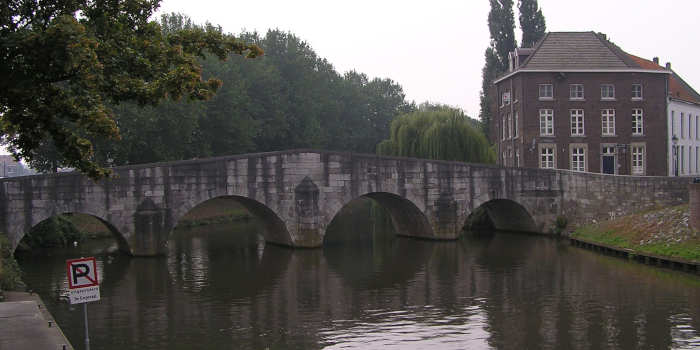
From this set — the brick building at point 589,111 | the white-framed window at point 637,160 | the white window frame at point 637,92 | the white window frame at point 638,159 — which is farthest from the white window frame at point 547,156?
the white window frame at point 637,92

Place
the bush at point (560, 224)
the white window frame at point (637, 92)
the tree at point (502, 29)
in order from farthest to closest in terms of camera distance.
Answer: the tree at point (502, 29), the white window frame at point (637, 92), the bush at point (560, 224)

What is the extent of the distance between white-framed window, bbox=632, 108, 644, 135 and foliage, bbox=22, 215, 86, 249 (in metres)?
32.0

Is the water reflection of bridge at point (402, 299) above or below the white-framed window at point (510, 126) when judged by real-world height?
below

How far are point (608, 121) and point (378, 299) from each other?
2695 centimetres

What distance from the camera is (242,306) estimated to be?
20094 mm

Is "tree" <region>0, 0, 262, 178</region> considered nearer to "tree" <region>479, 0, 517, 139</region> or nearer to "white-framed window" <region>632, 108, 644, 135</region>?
"white-framed window" <region>632, 108, 644, 135</region>

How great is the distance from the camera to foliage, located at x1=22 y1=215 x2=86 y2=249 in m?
31.1

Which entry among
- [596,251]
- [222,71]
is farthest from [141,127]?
[596,251]

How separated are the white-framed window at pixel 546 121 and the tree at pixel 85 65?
106 feet

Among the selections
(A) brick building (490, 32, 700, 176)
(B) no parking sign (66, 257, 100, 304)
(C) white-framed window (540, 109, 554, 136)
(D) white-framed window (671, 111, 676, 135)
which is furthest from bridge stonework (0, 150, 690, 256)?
(B) no parking sign (66, 257, 100, 304)

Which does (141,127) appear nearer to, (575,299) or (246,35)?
(246,35)

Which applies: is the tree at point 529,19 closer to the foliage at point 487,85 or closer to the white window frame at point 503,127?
the foliage at point 487,85

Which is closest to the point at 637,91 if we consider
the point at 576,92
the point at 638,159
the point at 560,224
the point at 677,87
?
the point at 576,92

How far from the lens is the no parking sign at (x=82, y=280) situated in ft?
39.4
